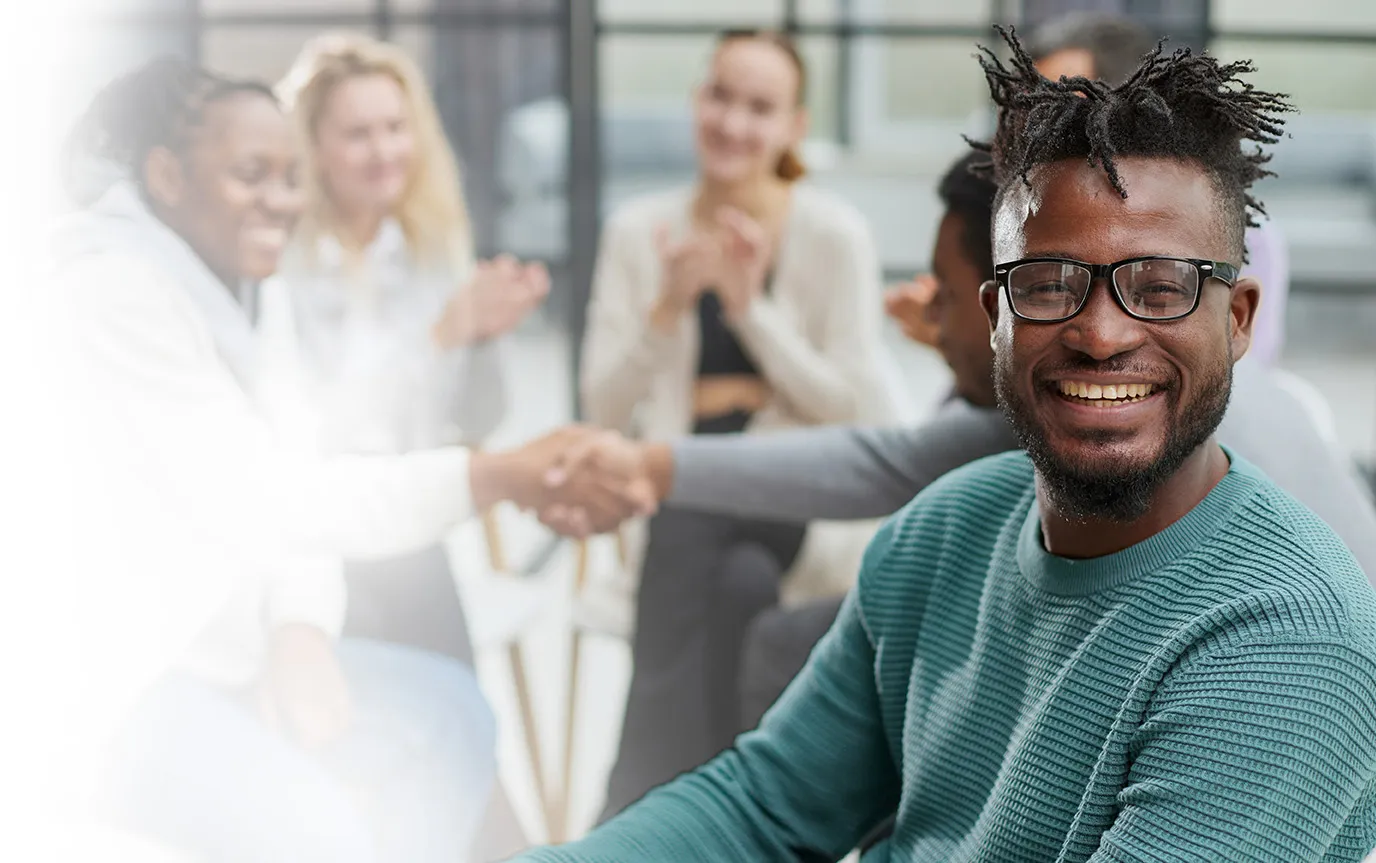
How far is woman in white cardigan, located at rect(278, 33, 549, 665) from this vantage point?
1.62m

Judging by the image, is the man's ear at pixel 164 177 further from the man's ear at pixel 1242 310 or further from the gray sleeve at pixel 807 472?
the man's ear at pixel 1242 310

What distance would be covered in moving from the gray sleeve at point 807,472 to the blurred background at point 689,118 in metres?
0.21

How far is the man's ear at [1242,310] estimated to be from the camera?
0.94 m

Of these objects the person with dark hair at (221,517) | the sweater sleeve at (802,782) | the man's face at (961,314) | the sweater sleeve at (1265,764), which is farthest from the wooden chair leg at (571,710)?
the sweater sleeve at (1265,764)

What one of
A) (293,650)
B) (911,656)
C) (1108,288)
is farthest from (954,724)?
(293,650)

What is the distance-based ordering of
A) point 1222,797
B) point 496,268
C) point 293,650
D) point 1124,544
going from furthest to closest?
1. point 496,268
2. point 293,650
3. point 1124,544
4. point 1222,797

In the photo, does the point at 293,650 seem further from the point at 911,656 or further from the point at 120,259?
the point at 911,656

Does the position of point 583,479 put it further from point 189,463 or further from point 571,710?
point 189,463

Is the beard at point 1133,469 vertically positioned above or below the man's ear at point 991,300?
below

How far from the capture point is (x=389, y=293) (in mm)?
1737

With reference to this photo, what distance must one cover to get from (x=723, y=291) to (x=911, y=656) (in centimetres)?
115

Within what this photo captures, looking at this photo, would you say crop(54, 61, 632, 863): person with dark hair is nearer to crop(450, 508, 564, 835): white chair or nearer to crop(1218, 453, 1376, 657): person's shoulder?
crop(450, 508, 564, 835): white chair

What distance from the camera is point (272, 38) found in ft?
5.33

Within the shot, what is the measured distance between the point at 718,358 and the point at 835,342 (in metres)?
0.18
